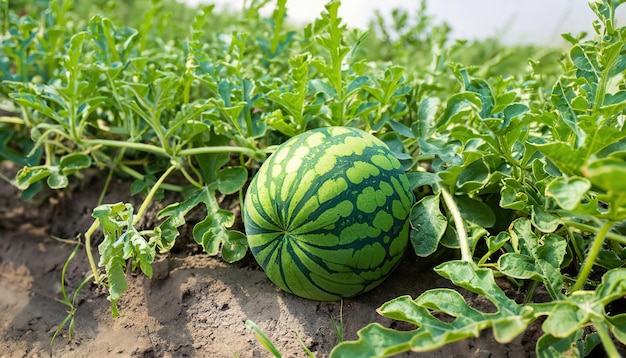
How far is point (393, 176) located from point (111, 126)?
151 centimetres

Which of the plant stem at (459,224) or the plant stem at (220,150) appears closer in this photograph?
the plant stem at (459,224)

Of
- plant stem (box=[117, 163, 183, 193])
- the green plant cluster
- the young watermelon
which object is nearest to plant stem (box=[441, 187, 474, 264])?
the green plant cluster

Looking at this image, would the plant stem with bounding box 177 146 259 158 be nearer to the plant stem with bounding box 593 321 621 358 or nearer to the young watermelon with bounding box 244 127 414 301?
the young watermelon with bounding box 244 127 414 301

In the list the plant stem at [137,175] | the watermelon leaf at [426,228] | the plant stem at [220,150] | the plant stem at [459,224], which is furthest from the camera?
the plant stem at [137,175]

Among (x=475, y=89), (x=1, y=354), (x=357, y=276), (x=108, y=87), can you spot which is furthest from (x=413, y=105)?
(x=1, y=354)

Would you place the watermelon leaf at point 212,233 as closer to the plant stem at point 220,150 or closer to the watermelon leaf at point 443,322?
the plant stem at point 220,150

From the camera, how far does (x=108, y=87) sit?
238 cm

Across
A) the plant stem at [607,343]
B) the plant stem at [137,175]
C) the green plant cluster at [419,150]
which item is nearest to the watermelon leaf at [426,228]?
the green plant cluster at [419,150]

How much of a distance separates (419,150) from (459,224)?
21.3 inches

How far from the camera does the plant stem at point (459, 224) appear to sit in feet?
5.31

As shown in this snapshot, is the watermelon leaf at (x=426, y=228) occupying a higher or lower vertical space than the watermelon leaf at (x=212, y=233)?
higher

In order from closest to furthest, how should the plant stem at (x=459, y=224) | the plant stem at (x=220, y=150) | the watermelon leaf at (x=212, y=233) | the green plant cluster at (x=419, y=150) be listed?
1. the green plant cluster at (x=419, y=150)
2. the plant stem at (x=459, y=224)
3. the watermelon leaf at (x=212, y=233)
4. the plant stem at (x=220, y=150)

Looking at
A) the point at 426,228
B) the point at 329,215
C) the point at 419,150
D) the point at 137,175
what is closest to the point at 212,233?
the point at 329,215

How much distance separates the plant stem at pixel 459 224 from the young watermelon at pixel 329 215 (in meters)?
0.12
